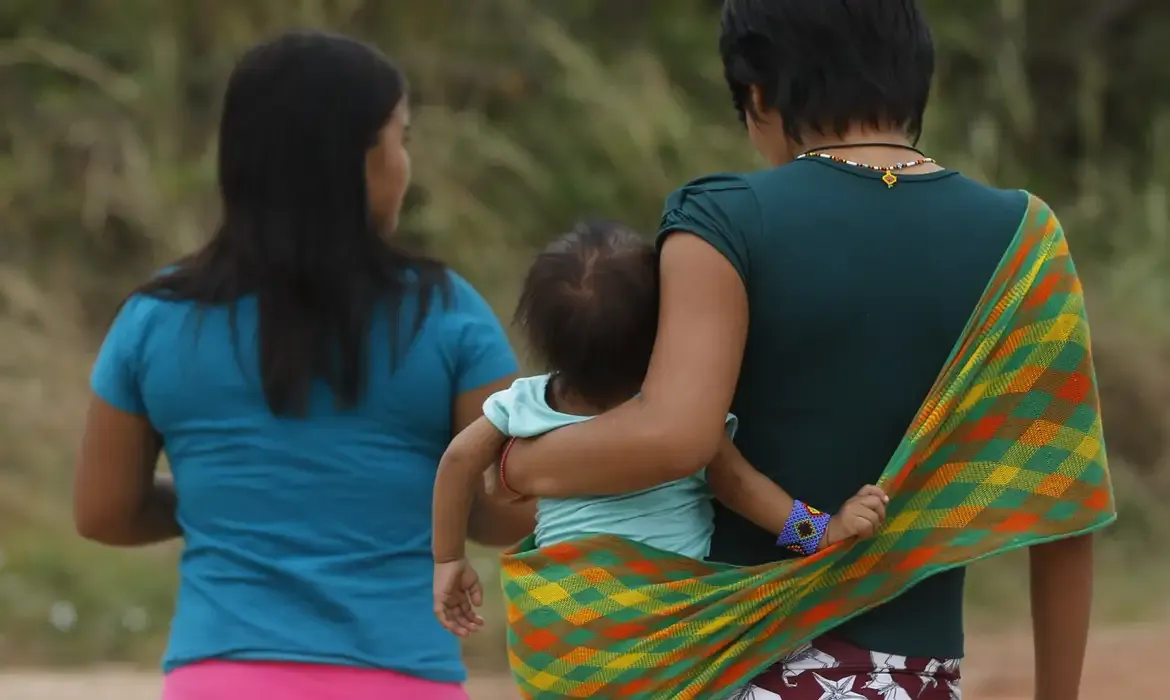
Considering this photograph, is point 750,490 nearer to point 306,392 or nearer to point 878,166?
point 878,166

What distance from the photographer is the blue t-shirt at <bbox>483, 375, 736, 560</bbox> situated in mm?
1729

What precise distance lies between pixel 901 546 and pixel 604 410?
0.34 meters

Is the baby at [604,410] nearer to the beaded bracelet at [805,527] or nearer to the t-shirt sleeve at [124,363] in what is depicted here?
the beaded bracelet at [805,527]

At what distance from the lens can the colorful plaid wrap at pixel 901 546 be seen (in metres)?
1.68

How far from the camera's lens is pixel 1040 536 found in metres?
1.74

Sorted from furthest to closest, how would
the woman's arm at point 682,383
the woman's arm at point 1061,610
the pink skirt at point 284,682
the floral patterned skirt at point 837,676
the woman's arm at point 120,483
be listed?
1. the woman's arm at point 120,483
2. the pink skirt at point 284,682
3. the woman's arm at point 1061,610
4. the floral patterned skirt at point 837,676
5. the woman's arm at point 682,383

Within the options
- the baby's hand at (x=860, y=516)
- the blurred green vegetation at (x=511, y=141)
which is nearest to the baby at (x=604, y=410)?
the baby's hand at (x=860, y=516)

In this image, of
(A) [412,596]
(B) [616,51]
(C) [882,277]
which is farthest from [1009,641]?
(B) [616,51]

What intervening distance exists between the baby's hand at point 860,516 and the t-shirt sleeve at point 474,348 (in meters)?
0.62

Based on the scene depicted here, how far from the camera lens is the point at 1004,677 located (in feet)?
15.8

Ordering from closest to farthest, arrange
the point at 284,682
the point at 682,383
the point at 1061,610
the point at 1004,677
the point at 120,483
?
the point at 682,383, the point at 1061,610, the point at 284,682, the point at 120,483, the point at 1004,677

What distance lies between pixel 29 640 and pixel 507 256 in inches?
108

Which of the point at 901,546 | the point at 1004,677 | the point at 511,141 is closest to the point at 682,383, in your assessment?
the point at 901,546

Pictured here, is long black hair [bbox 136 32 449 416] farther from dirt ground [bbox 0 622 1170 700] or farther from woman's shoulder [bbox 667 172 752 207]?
dirt ground [bbox 0 622 1170 700]
